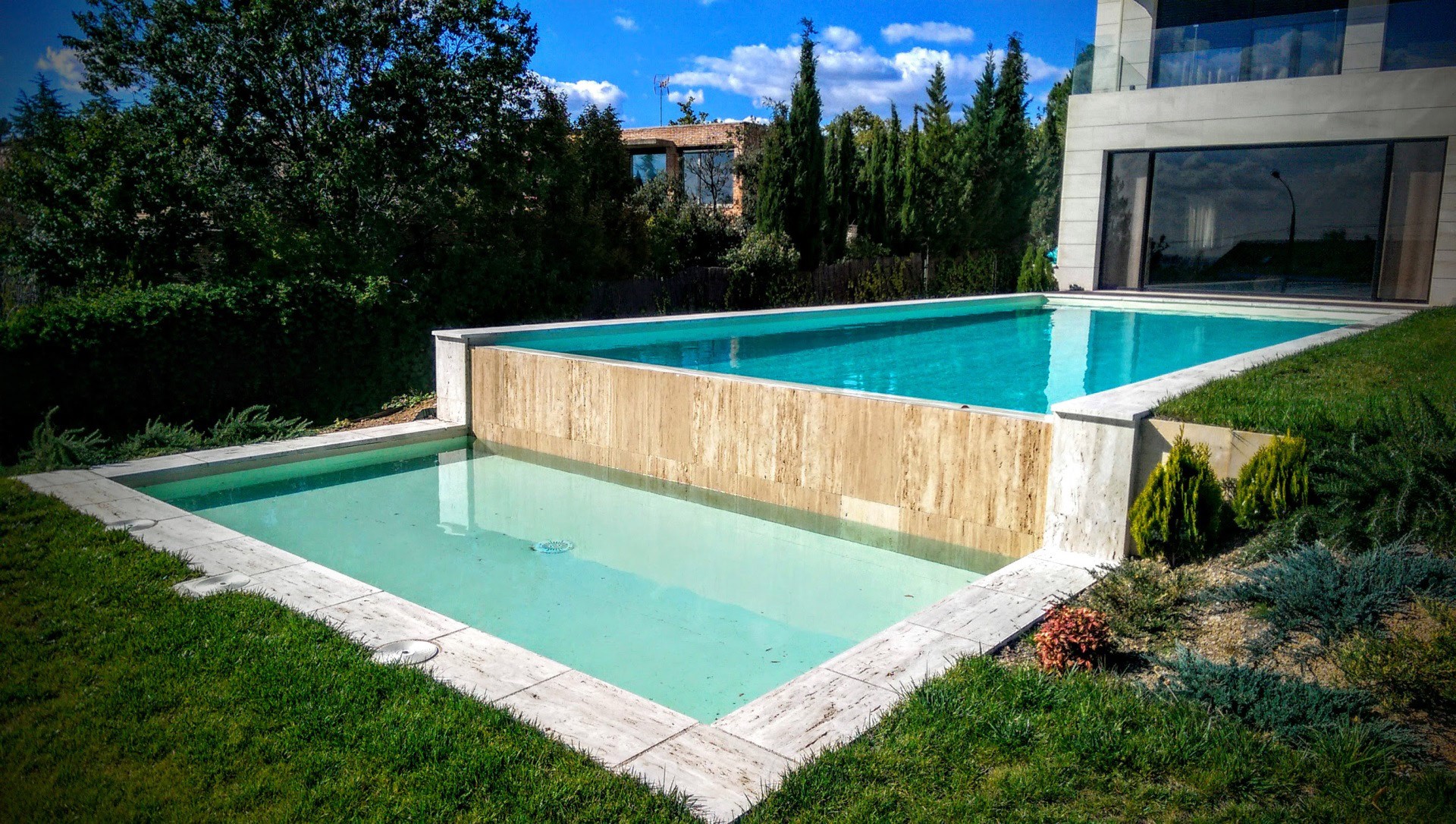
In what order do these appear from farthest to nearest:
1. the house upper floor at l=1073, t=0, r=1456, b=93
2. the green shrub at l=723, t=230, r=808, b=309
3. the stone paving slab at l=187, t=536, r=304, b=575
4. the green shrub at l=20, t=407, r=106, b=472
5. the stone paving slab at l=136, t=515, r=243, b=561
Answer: the green shrub at l=723, t=230, r=808, b=309 → the house upper floor at l=1073, t=0, r=1456, b=93 → the green shrub at l=20, t=407, r=106, b=472 → the stone paving slab at l=136, t=515, r=243, b=561 → the stone paving slab at l=187, t=536, r=304, b=575

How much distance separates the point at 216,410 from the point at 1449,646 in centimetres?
1058

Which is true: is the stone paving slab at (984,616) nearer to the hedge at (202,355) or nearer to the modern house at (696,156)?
the hedge at (202,355)

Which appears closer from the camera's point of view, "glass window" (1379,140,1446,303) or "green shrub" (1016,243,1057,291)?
"glass window" (1379,140,1446,303)

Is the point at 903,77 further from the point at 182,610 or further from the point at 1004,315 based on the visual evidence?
the point at 182,610

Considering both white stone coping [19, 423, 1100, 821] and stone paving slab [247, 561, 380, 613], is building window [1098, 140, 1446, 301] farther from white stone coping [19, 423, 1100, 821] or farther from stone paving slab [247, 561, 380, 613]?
stone paving slab [247, 561, 380, 613]

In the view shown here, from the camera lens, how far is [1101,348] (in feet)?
45.8

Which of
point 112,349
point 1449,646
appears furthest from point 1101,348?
point 112,349

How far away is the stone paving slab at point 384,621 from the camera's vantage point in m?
4.25

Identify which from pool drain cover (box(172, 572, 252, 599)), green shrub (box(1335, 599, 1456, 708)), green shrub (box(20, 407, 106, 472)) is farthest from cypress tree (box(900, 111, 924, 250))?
pool drain cover (box(172, 572, 252, 599))

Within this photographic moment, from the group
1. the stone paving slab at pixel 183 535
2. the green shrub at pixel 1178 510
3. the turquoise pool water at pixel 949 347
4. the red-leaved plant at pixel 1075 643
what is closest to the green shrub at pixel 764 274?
the turquoise pool water at pixel 949 347

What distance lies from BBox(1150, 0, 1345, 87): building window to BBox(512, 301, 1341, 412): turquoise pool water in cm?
513

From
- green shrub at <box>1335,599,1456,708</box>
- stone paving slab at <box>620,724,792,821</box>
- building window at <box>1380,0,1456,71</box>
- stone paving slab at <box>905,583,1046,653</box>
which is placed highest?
building window at <box>1380,0,1456,71</box>

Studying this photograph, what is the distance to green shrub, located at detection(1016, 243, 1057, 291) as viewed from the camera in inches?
826

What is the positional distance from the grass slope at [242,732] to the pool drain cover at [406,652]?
0.09 m
